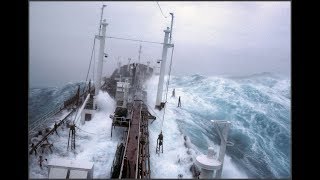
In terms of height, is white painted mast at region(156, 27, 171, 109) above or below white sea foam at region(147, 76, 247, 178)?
above

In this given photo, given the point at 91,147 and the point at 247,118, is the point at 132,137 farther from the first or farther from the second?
the point at 247,118

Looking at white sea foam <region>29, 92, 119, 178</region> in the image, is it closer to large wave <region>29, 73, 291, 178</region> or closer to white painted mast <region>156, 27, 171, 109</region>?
large wave <region>29, 73, 291, 178</region>

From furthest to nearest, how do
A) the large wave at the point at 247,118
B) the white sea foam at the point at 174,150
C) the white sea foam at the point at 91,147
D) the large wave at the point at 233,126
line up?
the large wave at the point at 247,118 < the large wave at the point at 233,126 < the white sea foam at the point at 91,147 < the white sea foam at the point at 174,150

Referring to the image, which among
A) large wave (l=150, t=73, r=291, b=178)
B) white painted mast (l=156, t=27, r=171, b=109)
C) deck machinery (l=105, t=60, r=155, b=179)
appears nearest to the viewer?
deck machinery (l=105, t=60, r=155, b=179)

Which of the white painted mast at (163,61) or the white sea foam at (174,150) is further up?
the white painted mast at (163,61)

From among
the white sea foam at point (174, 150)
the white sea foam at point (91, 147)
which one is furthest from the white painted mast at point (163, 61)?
the white sea foam at point (91, 147)

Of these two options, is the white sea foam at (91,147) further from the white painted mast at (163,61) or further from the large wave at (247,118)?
the white painted mast at (163,61)

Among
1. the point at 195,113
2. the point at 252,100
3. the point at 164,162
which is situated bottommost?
the point at 164,162

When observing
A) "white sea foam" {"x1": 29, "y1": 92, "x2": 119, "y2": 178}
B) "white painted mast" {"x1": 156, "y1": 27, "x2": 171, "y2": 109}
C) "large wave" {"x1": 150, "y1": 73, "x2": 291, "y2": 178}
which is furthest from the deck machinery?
"large wave" {"x1": 150, "y1": 73, "x2": 291, "y2": 178}
